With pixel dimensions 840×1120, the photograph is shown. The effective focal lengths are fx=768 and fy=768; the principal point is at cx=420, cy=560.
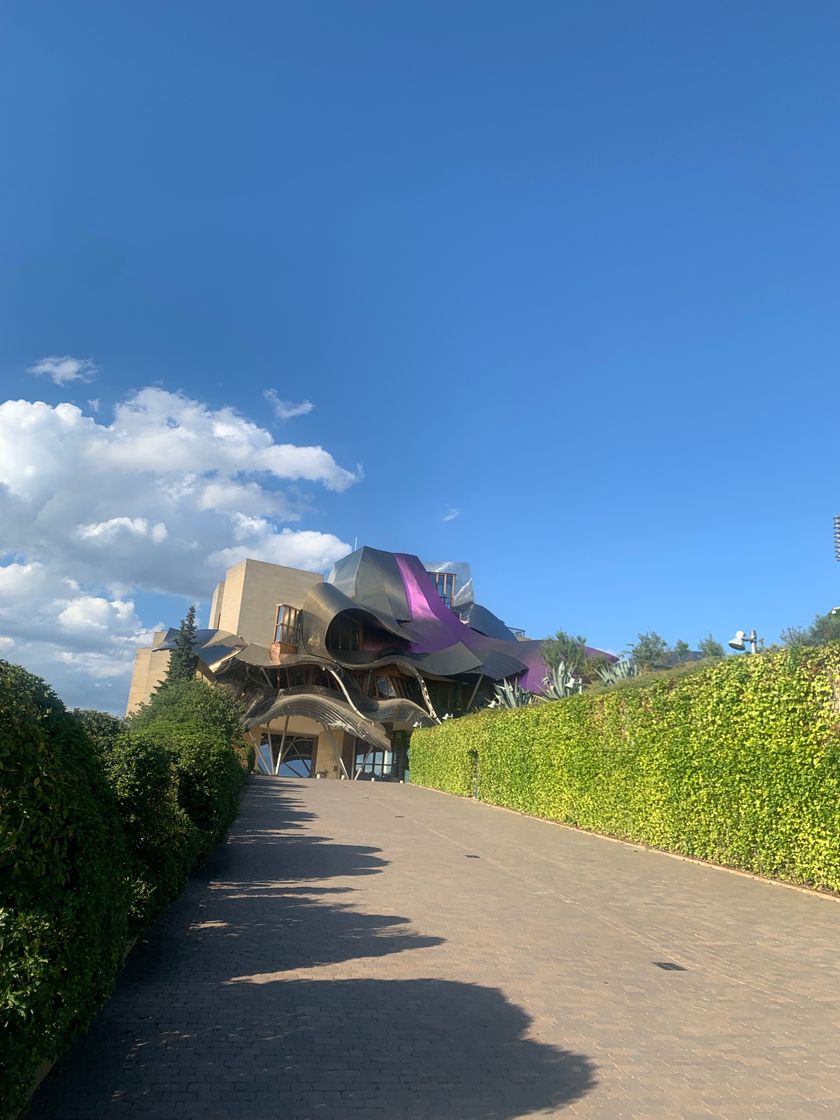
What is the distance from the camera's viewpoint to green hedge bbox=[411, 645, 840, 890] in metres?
8.50

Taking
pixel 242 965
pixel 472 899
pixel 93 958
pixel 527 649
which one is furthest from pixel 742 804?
pixel 527 649

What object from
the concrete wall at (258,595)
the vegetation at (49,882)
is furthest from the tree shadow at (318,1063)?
the concrete wall at (258,595)

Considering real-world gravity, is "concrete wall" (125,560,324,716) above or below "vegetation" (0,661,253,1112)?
above

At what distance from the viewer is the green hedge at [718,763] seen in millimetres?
8500

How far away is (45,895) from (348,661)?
50.8 metres

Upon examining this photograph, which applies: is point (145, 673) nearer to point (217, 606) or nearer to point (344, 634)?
point (217, 606)

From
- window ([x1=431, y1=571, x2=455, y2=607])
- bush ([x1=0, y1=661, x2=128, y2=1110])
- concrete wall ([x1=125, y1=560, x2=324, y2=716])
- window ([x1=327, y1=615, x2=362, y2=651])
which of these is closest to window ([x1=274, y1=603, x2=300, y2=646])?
window ([x1=327, y1=615, x2=362, y2=651])

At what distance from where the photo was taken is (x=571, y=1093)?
357 centimetres

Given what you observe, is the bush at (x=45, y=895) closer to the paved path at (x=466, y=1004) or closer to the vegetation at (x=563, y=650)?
the paved path at (x=466, y=1004)

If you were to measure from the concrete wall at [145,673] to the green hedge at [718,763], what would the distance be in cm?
5958

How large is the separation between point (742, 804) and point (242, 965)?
6.78 m

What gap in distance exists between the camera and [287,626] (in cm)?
5203

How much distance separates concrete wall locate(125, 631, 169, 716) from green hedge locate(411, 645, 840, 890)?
59.6m

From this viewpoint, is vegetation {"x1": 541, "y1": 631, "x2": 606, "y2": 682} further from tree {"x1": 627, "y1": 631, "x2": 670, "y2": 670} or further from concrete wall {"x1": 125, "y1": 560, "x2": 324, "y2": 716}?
concrete wall {"x1": 125, "y1": 560, "x2": 324, "y2": 716}
